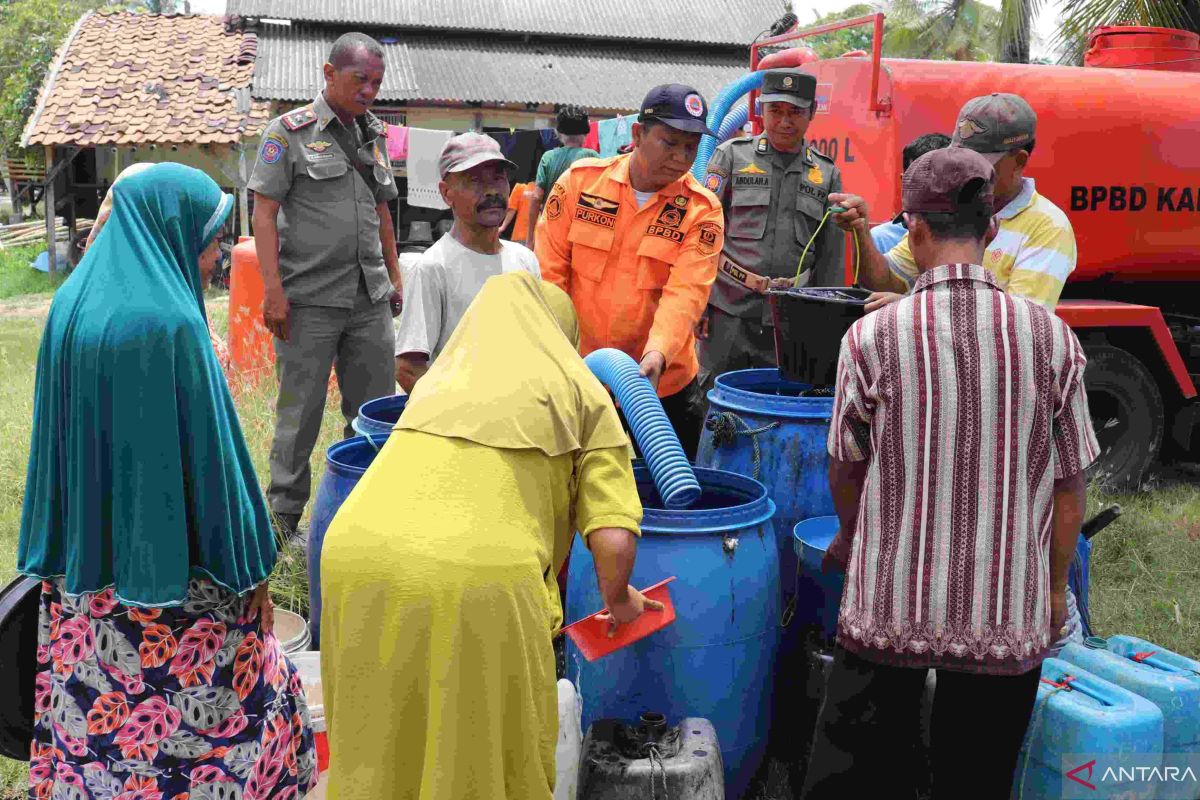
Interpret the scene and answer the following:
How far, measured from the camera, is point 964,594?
224 cm

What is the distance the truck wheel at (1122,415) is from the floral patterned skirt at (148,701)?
5.15m

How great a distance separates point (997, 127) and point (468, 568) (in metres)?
2.21

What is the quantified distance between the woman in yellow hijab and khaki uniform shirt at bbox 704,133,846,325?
106 inches

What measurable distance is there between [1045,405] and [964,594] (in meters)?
0.44

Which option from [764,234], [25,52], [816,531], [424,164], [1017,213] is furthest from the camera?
[25,52]

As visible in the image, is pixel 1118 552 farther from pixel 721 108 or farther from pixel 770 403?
pixel 721 108

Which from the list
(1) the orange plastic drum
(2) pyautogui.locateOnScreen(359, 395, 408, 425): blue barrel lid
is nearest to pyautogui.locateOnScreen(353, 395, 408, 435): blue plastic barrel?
(2) pyautogui.locateOnScreen(359, 395, 408, 425): blue barrel lid

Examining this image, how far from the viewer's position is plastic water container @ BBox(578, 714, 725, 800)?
8.51ft

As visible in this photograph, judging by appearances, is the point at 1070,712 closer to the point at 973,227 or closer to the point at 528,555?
the point at 973,227

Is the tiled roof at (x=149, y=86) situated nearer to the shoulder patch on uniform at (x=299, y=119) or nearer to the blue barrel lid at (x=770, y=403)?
the shoulder patch on uniform at (x=299, y=119)

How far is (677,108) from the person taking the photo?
355 cm

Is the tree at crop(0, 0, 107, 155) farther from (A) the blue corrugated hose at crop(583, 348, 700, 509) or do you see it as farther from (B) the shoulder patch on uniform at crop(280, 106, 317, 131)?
(A) the blue corrugated hose at crop(583, 348, 700, 509)

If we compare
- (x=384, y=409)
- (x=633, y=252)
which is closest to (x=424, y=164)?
(x=384, y=409)

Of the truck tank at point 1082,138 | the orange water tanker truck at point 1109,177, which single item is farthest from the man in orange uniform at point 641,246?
the truck tank at point 1082,138
